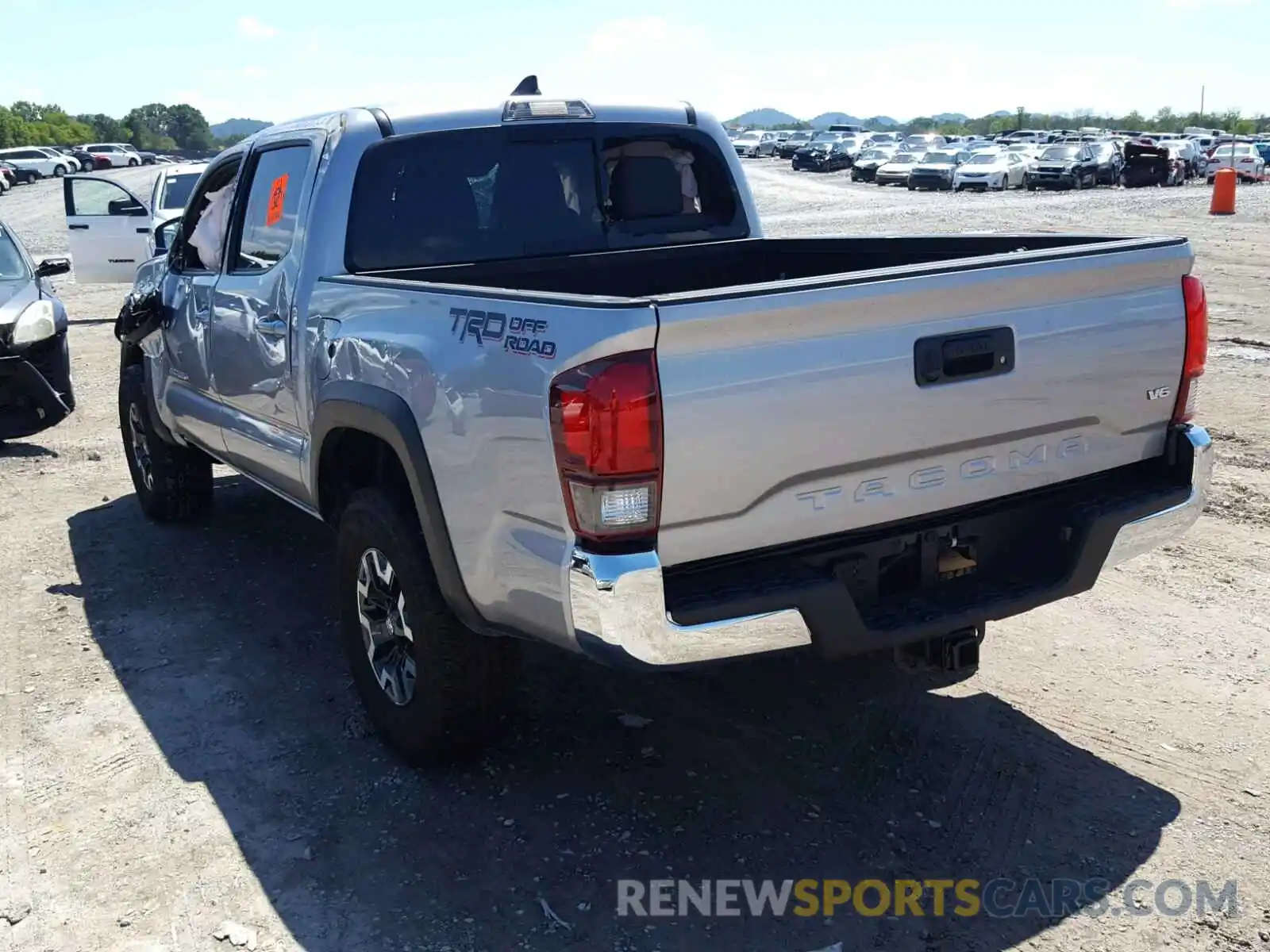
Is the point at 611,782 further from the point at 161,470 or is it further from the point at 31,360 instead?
the point at 31,360

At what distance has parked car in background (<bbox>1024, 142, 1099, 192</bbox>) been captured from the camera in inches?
1471

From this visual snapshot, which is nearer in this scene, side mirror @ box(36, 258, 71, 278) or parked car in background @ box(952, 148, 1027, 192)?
side mirror @ box(36, 258, 71, 278)

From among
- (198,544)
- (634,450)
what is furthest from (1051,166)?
(634,450)

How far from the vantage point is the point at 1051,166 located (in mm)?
37250

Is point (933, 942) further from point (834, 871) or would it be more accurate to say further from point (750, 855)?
point (750, 855)

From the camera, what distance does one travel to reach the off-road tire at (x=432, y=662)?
12.3ft

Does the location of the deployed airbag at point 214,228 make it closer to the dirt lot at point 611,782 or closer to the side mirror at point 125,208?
the dirt lot at point 611,782

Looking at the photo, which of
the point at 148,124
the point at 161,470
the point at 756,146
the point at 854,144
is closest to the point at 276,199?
the point at 161,470

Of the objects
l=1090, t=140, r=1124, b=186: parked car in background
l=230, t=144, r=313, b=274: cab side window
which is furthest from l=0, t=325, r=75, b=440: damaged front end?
l=1090, t=140, r=1124, b=186: parked car in background

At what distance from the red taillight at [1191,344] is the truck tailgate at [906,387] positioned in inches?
1.4

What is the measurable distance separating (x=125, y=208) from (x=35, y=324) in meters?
7.60

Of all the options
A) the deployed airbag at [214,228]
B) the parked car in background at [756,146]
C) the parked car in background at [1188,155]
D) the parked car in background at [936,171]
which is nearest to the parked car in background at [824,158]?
the parked car in background at [1188,155]

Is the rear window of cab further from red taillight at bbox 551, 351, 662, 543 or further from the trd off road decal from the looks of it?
red taillight at bbox 551, 351, 662, 543

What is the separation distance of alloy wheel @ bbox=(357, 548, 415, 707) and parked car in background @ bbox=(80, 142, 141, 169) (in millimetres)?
74059
